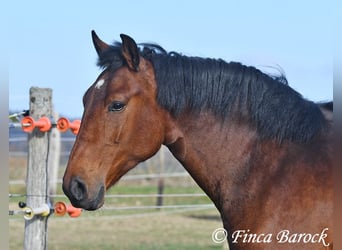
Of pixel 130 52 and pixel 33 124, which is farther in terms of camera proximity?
pixel 33 124

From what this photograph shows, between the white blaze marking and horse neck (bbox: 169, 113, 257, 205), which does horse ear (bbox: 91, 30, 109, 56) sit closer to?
the white blaze marking

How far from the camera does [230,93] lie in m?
3.86

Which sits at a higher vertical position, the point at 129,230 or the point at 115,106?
the point at 115,106

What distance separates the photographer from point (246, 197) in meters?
3.69

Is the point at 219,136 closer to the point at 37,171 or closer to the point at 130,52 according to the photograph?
the point at 130,52

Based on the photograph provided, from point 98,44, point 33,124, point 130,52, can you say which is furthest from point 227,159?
point 33,124

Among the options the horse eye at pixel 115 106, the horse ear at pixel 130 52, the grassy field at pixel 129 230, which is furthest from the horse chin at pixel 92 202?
the grassy field at pixel 129 230

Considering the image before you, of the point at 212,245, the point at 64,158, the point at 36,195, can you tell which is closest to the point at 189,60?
the point at 36,195

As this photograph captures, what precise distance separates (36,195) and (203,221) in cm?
816

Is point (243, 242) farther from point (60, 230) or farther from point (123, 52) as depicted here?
point (60, 230)

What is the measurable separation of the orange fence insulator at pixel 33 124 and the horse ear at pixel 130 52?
199 cm

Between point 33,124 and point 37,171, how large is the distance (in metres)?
0.44

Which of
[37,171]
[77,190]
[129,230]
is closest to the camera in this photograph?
[77,190]

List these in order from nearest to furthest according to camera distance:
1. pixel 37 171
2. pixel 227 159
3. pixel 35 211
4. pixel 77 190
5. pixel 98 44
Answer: pixel 77 190, pixel 227 159, pixel 98 44, pixel 35 211, pixel 37 171
